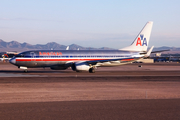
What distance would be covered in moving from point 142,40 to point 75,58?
13.1 metres

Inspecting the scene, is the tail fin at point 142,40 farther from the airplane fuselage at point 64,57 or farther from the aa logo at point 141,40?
the airplane fuselage at point 64,57

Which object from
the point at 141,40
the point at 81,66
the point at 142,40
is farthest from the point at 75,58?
the point at 142,40

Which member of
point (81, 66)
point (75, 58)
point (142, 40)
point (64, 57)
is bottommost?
point (81, 66)

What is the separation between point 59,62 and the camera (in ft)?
139

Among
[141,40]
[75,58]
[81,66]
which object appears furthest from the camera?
[141,40]

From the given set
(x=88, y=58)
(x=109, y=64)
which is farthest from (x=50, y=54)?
(x=109, y=64)

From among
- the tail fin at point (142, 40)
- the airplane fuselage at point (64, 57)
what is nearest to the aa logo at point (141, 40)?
the tail fin at point (142, 40)

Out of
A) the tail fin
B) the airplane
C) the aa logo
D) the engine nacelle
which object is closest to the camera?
the engine nacelle

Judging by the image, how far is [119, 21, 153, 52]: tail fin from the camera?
47.4 metres

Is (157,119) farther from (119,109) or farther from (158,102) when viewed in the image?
(158,102)

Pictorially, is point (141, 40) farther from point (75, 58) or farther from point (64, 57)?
point (64, 57)

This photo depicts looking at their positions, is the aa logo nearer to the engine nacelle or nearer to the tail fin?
the tail fin

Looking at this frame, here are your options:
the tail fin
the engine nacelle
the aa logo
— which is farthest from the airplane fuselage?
the aa logo

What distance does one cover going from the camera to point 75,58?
141 feet
